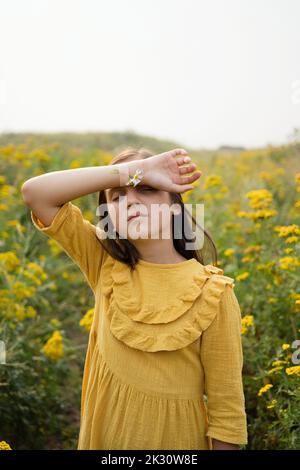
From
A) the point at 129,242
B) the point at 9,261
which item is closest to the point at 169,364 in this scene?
the point at 129,242

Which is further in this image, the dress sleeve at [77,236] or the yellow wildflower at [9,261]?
the yellow wildflower at [9,261]

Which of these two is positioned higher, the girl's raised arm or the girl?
the girl's raised arm

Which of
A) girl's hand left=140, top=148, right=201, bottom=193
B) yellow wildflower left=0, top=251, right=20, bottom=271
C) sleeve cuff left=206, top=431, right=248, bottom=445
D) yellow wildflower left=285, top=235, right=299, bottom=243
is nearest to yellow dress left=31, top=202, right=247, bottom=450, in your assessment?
sleeve cuff left=206, top=431, right=248, bottom=445

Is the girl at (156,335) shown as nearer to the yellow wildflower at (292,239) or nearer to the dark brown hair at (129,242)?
the dark brown hair at (129,242)

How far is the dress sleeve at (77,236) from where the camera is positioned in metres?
1.62

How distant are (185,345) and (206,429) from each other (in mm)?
269

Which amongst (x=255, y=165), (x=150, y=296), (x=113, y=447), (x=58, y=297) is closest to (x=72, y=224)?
(x=150, y=296)

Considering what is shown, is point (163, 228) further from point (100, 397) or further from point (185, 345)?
point (100, 397)

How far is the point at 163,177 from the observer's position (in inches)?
61.3

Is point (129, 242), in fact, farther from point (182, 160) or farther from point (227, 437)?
point (227, 437)

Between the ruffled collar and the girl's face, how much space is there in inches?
4.5

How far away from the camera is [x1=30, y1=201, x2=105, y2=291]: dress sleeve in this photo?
1.62 m

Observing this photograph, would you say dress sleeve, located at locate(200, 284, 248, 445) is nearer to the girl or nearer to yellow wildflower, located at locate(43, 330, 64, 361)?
the girl

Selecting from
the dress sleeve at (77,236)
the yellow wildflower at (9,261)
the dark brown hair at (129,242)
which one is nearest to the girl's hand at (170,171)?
the dark brown hair at (129,242)
